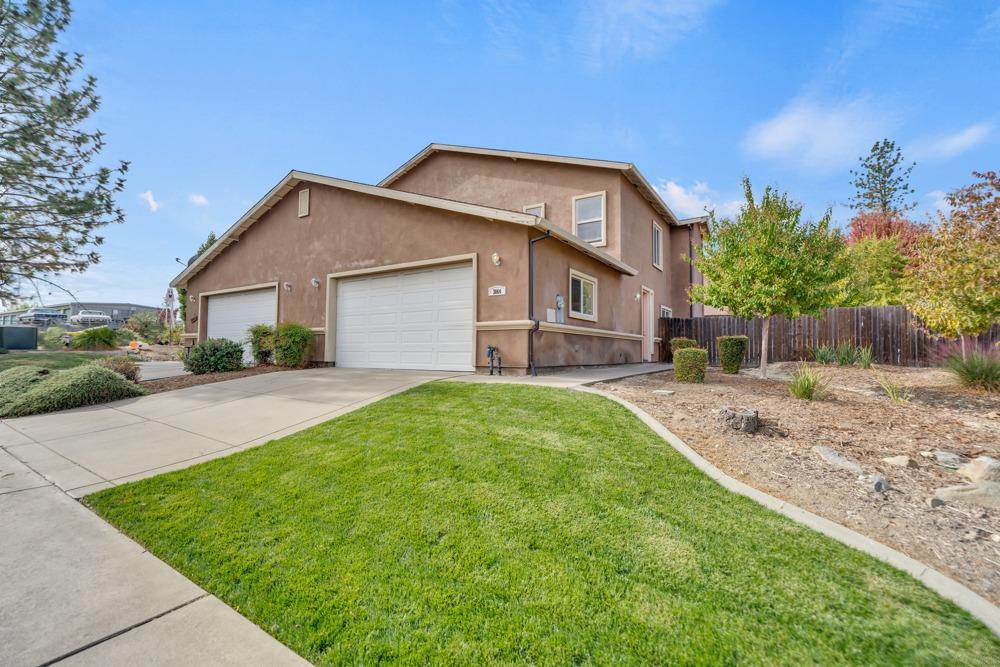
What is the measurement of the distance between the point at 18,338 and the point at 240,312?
47.1 ft

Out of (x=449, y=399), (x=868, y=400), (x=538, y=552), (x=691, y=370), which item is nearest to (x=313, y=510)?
(x=538, y=552)

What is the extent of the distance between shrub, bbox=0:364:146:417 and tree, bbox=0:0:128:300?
770cm

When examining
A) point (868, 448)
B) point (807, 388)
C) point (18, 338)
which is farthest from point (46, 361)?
point (807, 388)

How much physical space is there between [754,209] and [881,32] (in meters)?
4.47

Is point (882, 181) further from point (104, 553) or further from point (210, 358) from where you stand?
point (104, 553)

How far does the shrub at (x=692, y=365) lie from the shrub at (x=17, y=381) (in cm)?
1137

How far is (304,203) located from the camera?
12586 millimetres

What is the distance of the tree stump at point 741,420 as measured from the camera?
4.75 metres

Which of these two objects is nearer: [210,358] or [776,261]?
[776,261]

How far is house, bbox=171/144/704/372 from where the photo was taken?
9.12m

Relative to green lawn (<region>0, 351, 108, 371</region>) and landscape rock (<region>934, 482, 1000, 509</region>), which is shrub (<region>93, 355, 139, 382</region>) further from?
landscape rock (<region>934, 482, 1000, 509</region>)

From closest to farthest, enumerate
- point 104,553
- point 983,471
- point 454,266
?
point 104,553 → point 983,471 → point 454,266

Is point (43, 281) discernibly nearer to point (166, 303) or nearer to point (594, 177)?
point (594, 177)

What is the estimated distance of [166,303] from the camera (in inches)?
1201
